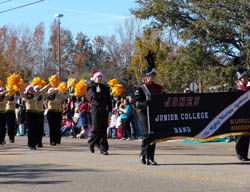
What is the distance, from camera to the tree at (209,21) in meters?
22.7

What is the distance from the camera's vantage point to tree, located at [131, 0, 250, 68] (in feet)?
74.5

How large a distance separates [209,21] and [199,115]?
13.1 meters

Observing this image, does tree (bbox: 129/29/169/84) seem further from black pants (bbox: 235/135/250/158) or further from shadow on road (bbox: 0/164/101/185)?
shadow on road (bbox: 0/164/101/185)

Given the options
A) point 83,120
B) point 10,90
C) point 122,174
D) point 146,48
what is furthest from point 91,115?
point 146,48

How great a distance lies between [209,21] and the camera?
2308 cm

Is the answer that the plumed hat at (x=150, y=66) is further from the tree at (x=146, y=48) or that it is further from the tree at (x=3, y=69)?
the tree at (x=3, y=69)

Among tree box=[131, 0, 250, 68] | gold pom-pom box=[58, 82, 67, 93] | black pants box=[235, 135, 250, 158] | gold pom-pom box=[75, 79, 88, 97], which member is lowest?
black pants box=[235, 135, 250, 158]

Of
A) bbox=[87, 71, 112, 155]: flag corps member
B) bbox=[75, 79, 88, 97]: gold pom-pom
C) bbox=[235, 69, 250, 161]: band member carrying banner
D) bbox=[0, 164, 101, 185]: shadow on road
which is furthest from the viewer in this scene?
bbox=[75, 79, 88, 97]: gold pom-pom

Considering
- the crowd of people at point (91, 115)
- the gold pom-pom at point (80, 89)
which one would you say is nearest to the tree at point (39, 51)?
the crowd of people at point (91, 115)

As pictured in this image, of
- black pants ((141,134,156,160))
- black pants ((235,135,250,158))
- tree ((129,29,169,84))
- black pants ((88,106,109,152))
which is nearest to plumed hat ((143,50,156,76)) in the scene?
black pants ((141,134,156,160))

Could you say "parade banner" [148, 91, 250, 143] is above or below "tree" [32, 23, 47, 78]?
below

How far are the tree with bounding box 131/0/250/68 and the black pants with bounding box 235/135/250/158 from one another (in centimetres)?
1194

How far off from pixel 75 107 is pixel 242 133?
1333 centimetres

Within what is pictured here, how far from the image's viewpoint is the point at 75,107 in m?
23.1
